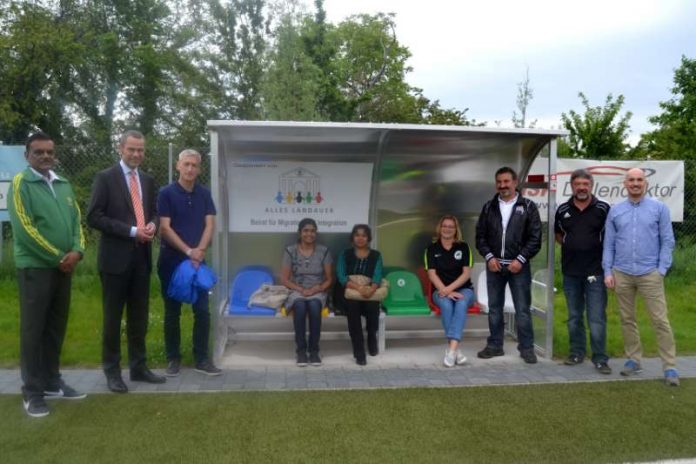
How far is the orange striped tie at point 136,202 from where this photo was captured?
4852mm

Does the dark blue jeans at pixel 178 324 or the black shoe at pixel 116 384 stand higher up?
the dark blue jeans at pixel 178 324

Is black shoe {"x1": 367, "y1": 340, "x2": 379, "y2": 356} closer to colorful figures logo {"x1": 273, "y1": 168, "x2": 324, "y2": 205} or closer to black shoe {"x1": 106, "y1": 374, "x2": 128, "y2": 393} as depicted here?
colorful figures logo {"x1": 273, "y1": 168, "x2": 324, "y2": 205}

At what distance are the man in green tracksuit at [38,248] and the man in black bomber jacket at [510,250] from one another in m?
3.54

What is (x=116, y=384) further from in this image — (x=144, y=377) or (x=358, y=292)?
(x=358, y=292)

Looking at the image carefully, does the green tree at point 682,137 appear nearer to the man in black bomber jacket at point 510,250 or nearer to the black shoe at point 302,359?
the man in black bomber jacket at point 510,250

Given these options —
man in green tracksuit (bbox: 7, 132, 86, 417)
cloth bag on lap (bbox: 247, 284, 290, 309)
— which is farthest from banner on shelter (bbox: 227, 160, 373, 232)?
man in green tracksuit (bbox: 7, 132, 86, 417)

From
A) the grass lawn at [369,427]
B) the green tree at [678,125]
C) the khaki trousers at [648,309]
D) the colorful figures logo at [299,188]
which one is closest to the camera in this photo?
the grass lawn at [369,427]

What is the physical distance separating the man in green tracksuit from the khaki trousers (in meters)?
4.35

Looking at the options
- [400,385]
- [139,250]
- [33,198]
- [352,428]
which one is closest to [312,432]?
[352,428]

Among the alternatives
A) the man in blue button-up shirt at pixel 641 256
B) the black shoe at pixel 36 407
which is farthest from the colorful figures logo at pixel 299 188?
the black shoe at pixel 36 407

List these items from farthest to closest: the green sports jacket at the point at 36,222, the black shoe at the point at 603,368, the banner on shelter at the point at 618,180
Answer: the banner on shelter at the point at 618,180 < the black shoe at the point at 603,368 < the green sports jacket at the point at 36,222

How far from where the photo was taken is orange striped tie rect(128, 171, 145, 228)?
485 cm

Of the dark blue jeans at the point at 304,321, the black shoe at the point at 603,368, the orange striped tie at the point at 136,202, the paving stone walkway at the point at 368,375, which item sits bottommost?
the paving stone walkway at the point at 368,375

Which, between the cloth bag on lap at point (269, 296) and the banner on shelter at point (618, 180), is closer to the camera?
the cloth bag on lap at point (269, 296)
